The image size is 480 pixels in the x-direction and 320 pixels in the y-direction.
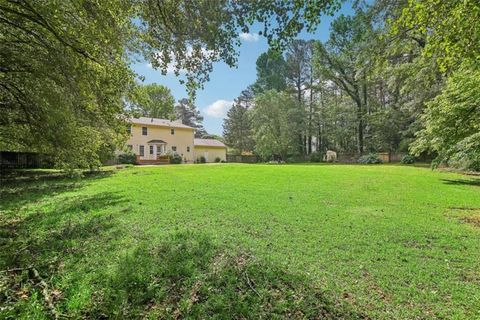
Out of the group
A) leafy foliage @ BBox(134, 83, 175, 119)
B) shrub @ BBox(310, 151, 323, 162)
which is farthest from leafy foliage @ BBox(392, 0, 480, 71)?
leafy foliage @ BBox(134, 83, 175, 119)

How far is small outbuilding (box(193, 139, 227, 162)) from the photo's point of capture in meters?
38.9

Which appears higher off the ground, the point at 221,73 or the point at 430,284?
the point at 221,73

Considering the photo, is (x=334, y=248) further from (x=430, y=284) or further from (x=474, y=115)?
(x=474, y=115)

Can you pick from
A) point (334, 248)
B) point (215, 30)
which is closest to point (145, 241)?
point (334, 248)

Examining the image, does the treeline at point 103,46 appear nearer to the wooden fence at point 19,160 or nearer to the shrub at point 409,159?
the wooden fence at point 19,160

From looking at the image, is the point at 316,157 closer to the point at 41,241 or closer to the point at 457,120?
the point at 457,120

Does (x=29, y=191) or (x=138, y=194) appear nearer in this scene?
(x=138, y=194)

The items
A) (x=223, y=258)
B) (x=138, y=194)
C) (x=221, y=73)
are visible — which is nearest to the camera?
(x=223, y=258)

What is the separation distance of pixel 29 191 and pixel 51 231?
6.66 m

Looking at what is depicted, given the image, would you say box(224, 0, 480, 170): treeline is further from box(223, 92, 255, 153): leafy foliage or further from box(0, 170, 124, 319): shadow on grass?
box(0, 170, 124, 319): shadow on grass

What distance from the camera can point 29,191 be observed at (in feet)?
34.4

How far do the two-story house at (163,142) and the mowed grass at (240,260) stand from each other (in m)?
25.5

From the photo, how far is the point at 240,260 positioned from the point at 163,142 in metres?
31.5

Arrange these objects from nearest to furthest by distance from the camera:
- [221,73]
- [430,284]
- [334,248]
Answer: [430,284], [334,248], [221,73]
